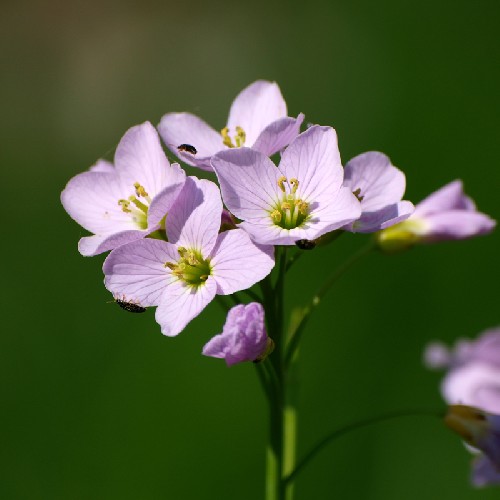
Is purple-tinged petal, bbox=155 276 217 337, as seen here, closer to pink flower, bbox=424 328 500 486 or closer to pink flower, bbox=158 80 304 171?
pink flower, bbox=158 80 304 171

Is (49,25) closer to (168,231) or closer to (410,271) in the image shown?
(410,271)

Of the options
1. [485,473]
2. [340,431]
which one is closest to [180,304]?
[340,431]

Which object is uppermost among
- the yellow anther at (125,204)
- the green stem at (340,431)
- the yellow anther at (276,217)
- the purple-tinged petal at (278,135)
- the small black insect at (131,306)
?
the purple-tinged petal at (278,135)

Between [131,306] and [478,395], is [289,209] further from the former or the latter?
[478,395]

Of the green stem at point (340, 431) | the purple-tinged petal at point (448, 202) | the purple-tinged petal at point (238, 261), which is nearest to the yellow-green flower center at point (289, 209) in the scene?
the purple-tinged petal at point (238, 261)

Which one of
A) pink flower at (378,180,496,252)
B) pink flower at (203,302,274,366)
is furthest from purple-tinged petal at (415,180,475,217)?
pink flower at (203,302,274,366)

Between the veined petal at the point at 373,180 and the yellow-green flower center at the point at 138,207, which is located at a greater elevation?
the yellow-green flower center at the point at 138,207

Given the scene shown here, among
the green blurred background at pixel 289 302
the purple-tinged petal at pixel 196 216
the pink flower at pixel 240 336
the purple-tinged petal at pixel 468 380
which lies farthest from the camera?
the green blurred background at pixel 289 302

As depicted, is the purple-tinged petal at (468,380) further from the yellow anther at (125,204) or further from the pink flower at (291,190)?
the yellow anther at (125,204)

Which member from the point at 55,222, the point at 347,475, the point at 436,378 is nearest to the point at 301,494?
the point at 347,475
